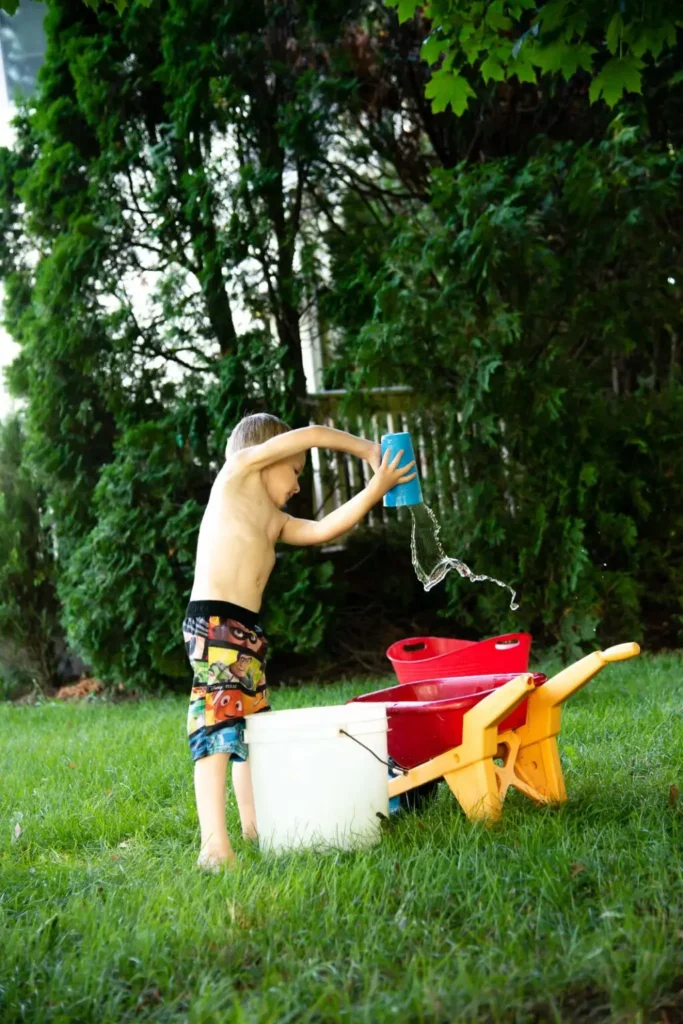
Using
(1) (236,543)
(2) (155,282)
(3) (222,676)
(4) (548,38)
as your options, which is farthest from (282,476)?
(2) (155,282)

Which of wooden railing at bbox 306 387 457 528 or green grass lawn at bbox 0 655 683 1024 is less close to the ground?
wooden railing at bbox 306 387 457 528

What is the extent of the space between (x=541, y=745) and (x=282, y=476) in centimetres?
122

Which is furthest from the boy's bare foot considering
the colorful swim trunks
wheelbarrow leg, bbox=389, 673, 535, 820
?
wheelbarrow leg, bbox=389, 673, 535, 820

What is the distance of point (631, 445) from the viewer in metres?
7.48

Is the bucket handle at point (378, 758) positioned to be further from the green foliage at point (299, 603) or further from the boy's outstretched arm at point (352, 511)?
the green foliage at point (299, 603)

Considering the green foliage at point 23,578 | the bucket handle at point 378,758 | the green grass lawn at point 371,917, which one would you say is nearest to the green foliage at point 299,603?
the green foliage at point 23,578

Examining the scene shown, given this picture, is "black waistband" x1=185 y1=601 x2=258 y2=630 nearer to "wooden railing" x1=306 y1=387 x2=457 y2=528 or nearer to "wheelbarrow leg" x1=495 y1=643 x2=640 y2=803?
"wheelbarrow leg" x1=495 y1=643 x2=640 y2=803

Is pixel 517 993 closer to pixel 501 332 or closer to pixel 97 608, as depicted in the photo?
pixel 501 332

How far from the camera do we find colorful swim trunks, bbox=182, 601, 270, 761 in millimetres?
3492

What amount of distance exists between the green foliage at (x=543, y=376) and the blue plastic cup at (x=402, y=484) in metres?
3.36

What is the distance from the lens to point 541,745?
3676 millimetres

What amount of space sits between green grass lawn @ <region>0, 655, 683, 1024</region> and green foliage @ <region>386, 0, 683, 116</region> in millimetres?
2502

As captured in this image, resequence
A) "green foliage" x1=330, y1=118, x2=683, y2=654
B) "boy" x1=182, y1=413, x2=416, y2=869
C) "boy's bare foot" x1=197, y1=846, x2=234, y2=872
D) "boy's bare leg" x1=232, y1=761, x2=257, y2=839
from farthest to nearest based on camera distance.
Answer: "green foliage" x1=330, y1=118, x2=683, y2=654
"boy's bare leg" x1=232, y1=761, x2=257, y2=839
"boy" x1=182, y1=413, x2=416, y2=869
"boy's bare foot" x1=197, y1=846, x2=234, y2=872

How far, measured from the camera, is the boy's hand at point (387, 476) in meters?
3.52
